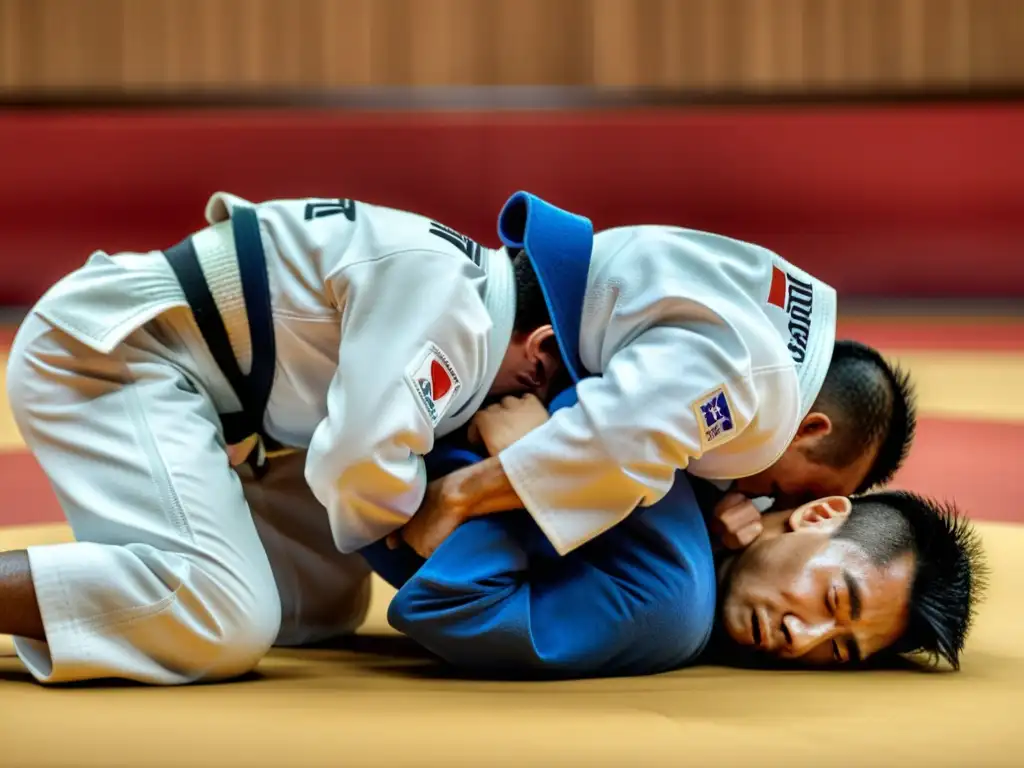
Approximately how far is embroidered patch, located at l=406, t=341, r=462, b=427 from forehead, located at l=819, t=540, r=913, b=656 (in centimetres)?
74

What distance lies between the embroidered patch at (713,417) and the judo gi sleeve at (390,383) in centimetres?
43

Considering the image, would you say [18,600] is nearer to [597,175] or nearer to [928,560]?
[928,560]

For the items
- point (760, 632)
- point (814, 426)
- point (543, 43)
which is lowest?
point (760, 632)

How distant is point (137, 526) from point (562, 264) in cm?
91

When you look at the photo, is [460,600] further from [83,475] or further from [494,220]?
[494,220]

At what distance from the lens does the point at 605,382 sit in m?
2.29

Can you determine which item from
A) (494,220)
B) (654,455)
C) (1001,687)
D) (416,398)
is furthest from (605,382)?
(494,220)

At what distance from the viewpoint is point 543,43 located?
809 cm

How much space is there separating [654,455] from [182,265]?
1013 millimetres

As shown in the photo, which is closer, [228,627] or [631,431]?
[631,431]

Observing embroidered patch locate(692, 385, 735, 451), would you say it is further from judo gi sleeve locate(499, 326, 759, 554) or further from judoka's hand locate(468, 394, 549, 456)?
judoka's hand locate(468, 394, 549, 456)

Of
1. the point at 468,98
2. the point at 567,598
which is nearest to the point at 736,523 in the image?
the point at 567,598

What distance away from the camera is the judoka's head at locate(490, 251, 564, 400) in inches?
102

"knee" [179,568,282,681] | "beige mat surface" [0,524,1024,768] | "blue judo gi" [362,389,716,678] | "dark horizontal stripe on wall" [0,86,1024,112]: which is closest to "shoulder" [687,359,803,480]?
"blue judo gi" [362,389,716,678]
